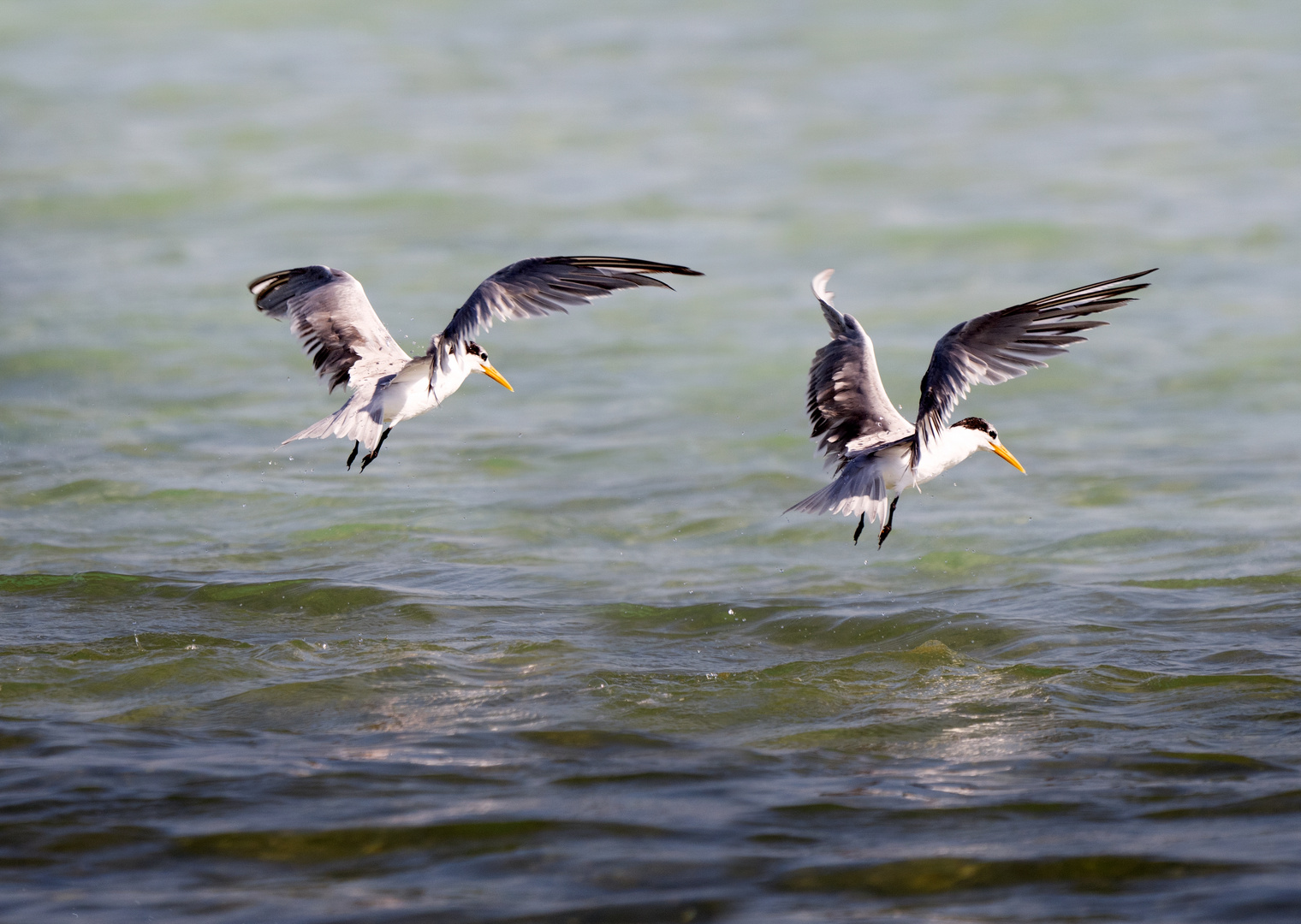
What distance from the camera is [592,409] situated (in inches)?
563

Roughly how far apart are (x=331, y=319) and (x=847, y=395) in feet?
9.71

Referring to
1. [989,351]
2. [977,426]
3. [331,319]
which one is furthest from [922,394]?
[331,319]

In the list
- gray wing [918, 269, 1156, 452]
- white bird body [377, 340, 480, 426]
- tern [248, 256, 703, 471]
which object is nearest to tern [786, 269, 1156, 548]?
gray wing [918, 269, 1156, 452]

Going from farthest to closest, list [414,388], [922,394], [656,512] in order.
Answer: [656,512]
[414,388]
[922,394]

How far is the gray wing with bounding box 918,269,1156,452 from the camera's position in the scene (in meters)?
7.68

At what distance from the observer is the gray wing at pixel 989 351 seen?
7.68 meters

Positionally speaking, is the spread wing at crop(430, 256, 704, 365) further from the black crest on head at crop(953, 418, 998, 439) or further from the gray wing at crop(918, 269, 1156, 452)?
the black crest on head at crop(953, 418, 998, 439)

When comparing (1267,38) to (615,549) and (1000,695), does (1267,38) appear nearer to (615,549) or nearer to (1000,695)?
(615,549)

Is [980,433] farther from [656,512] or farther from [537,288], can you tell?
[656,512]

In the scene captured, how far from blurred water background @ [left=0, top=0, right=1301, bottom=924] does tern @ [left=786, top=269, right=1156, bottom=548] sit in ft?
3.22

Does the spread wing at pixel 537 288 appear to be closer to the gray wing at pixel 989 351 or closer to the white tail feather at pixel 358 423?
the white tail feather at pixel 358 423

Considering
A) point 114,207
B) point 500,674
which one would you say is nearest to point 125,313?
point 114,207

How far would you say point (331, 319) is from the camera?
9102 mm

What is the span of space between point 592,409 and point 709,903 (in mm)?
8886
